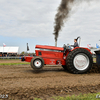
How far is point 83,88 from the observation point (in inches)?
154

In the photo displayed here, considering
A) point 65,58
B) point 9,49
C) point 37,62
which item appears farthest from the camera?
point 9,49

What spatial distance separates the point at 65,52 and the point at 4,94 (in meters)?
3.94

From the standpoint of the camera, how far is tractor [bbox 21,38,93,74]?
5814 mm

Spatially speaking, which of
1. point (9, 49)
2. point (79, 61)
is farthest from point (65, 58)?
point (9, 49)

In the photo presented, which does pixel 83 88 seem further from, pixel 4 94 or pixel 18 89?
pixel 4 94

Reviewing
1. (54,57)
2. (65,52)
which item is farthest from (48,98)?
(65,52)

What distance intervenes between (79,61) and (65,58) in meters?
0.70

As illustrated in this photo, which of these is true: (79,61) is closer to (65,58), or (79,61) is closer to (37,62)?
(65,58)

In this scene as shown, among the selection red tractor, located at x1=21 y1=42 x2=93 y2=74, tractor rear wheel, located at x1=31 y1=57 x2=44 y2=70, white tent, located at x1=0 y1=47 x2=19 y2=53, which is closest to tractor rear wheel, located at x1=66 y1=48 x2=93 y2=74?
red tractor, located at x1=21 y1=42 x2=93 y2=74

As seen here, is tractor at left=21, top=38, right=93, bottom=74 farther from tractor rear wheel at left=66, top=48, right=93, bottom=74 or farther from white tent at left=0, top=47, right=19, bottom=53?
white tent at left=0, top=47, right=19, bottom=53

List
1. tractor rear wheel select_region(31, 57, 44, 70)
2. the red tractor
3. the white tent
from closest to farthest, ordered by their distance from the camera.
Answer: tractor rear wheel select_region(31, 57, 44, 70) → the red tractor → the white tent

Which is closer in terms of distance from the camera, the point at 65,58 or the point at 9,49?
the point at 65,58

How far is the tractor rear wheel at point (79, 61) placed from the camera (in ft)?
19.2

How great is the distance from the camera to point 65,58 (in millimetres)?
6262
